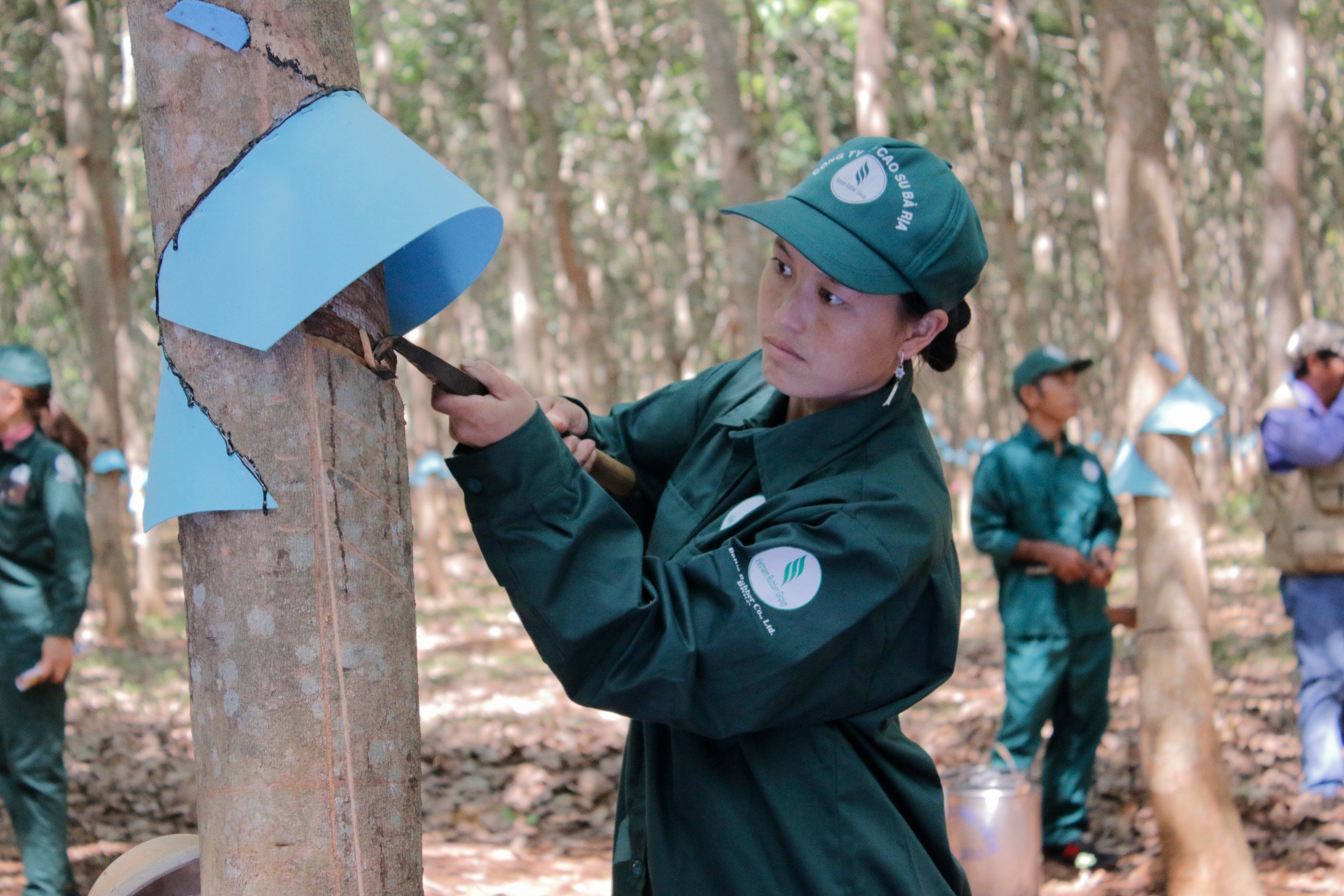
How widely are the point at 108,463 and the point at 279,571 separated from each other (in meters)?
8.51

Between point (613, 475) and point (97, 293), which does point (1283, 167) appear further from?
point (97, 293)

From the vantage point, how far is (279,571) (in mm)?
1444

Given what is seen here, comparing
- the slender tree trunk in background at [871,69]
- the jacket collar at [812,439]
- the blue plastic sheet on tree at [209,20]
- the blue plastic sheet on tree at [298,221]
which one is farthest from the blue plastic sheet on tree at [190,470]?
the slender tree trunk in background at [871,69]

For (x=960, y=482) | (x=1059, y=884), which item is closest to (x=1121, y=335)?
(x=1059, y=884)

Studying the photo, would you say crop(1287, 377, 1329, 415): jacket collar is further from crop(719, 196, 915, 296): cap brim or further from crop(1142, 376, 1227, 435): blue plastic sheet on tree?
crop(719, 196, 915, 296): cap brim

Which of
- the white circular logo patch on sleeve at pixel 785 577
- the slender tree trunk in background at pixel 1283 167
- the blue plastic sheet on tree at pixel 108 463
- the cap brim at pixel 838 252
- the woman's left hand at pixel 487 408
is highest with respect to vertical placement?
the slender tree trunk in background at pixel 1283 167

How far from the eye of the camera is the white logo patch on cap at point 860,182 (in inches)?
68.1

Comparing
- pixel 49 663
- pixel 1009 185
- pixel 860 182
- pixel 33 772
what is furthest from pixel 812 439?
pixel 1009 185

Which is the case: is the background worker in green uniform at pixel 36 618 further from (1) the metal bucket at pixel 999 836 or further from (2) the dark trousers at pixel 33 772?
(1) the metal bucket at pixel 999 836

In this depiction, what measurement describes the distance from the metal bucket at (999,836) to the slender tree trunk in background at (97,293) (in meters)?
7.54

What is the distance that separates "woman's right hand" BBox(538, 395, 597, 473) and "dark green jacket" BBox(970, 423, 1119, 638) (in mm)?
3464

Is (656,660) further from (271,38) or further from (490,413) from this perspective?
(271,38)

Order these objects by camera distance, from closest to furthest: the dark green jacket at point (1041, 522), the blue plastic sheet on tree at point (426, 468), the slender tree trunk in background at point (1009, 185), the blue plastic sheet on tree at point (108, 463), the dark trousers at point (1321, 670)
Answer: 1. the dark trousers at point (1321, 670)
2. the dark green jacket at point (1041, 522)
3. the blue plastic sheet on tree at point (108, 463)
4. the slender tree trunk in background at point (1009, 185)
5. the blue plastic sheet on tree at point (426, 468)

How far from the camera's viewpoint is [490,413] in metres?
1.49
